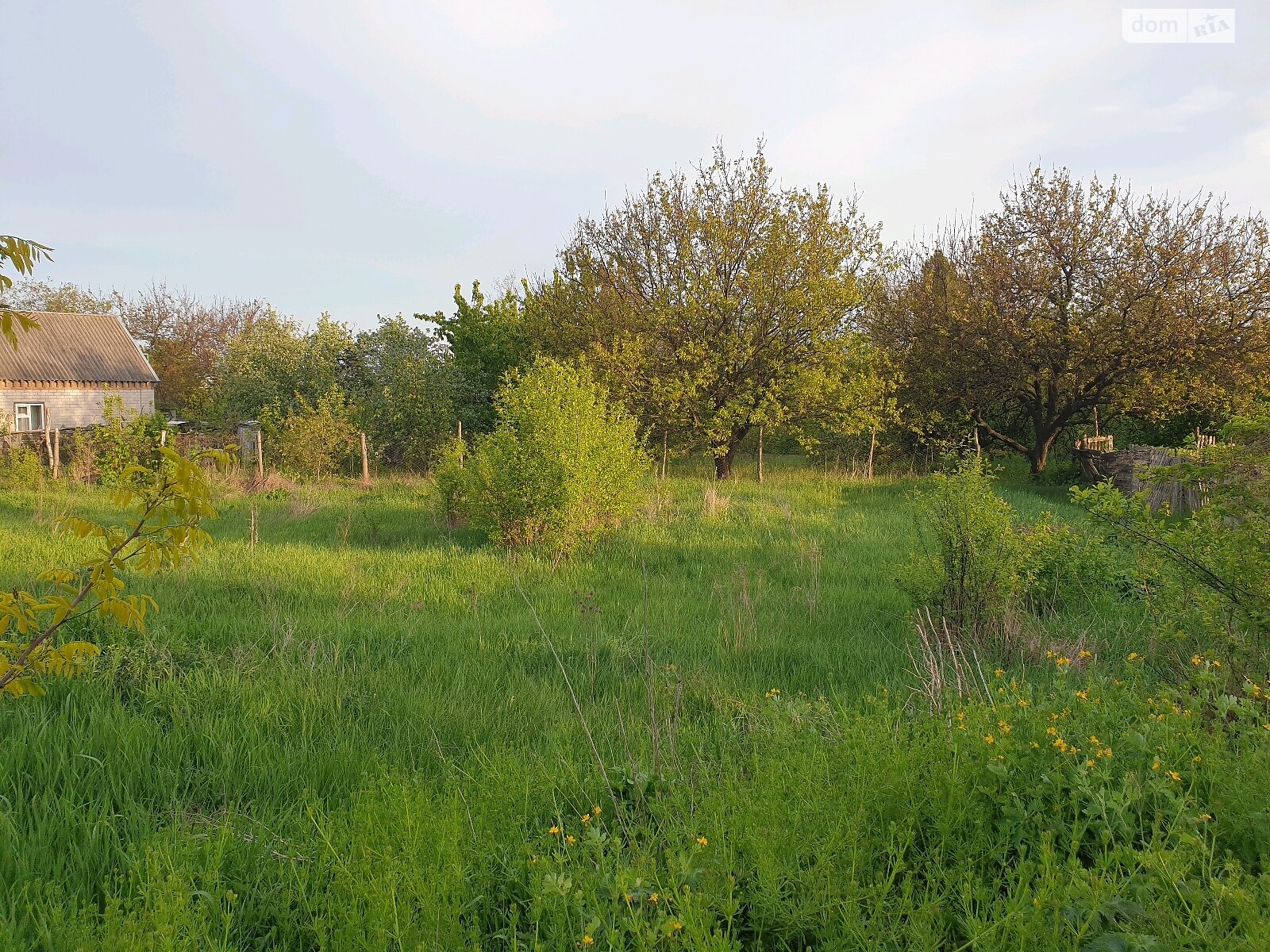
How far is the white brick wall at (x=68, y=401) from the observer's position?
26922mm

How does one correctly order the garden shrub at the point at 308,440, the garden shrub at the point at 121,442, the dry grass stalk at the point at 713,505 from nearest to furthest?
the dry grass stalk at the point at 713,505, the garden shrub at the point at 121,442, the garden shrub at the point at 308,440

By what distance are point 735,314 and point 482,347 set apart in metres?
9.75

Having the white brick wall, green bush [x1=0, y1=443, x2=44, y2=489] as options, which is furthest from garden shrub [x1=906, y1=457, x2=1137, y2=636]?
the white brick wall

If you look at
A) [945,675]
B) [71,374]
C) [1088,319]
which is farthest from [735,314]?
[71,374]

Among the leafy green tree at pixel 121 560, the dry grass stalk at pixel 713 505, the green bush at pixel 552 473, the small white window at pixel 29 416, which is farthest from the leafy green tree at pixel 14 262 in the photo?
the small white window at pixel 29 416

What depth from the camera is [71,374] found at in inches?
1130

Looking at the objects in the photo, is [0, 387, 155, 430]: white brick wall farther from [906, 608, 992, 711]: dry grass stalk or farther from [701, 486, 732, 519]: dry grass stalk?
[906, 608, 992, 711]: dry grass stalk

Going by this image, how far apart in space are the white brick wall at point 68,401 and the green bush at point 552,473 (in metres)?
23.5

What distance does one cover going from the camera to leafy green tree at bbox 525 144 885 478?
54.4 ft

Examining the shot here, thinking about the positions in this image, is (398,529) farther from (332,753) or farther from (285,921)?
(285,921)

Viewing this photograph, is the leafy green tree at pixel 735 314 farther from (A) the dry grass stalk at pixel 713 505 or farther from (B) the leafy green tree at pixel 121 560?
(B) the leafy green tree at pixel 121 560

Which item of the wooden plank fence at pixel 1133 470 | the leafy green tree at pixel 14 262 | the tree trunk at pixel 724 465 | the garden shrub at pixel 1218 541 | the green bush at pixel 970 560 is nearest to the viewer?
the leafy green tree at pixel 14 262

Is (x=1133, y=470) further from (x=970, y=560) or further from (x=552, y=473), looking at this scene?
(x=552, y=473)

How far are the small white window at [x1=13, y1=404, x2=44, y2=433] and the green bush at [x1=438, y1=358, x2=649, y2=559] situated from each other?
87.3 ft
